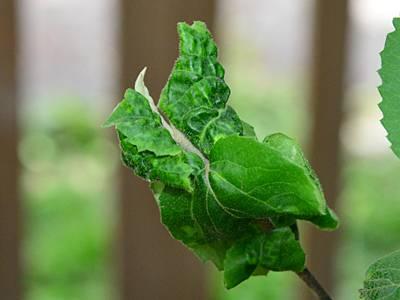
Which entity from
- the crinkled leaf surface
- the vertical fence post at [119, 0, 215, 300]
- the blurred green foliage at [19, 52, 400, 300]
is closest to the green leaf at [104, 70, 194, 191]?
the crinkled leaf surface

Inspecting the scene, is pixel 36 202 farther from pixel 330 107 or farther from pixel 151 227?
pixel 330 107

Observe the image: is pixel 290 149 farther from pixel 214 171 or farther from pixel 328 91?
pixel 328 91

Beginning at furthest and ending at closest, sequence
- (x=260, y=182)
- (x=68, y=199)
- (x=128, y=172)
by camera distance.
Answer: (x=68, y=199)
(x=128, y=172)
(x=260, y=182)

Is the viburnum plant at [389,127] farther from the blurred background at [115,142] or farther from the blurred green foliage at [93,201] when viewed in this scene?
the blurred green foliage at [93,201]

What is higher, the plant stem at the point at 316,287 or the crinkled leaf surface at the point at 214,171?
the crinkled leaf surface at the point at 214,171

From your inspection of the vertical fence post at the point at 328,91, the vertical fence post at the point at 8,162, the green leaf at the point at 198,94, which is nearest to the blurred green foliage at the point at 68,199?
the vertical fence post at the point at 8,162

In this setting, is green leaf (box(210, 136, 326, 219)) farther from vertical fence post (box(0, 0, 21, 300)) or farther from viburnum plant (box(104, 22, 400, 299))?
vertical fence post (box(0, 0, 21, 300))

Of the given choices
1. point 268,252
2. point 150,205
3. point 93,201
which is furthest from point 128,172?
point 268,252
